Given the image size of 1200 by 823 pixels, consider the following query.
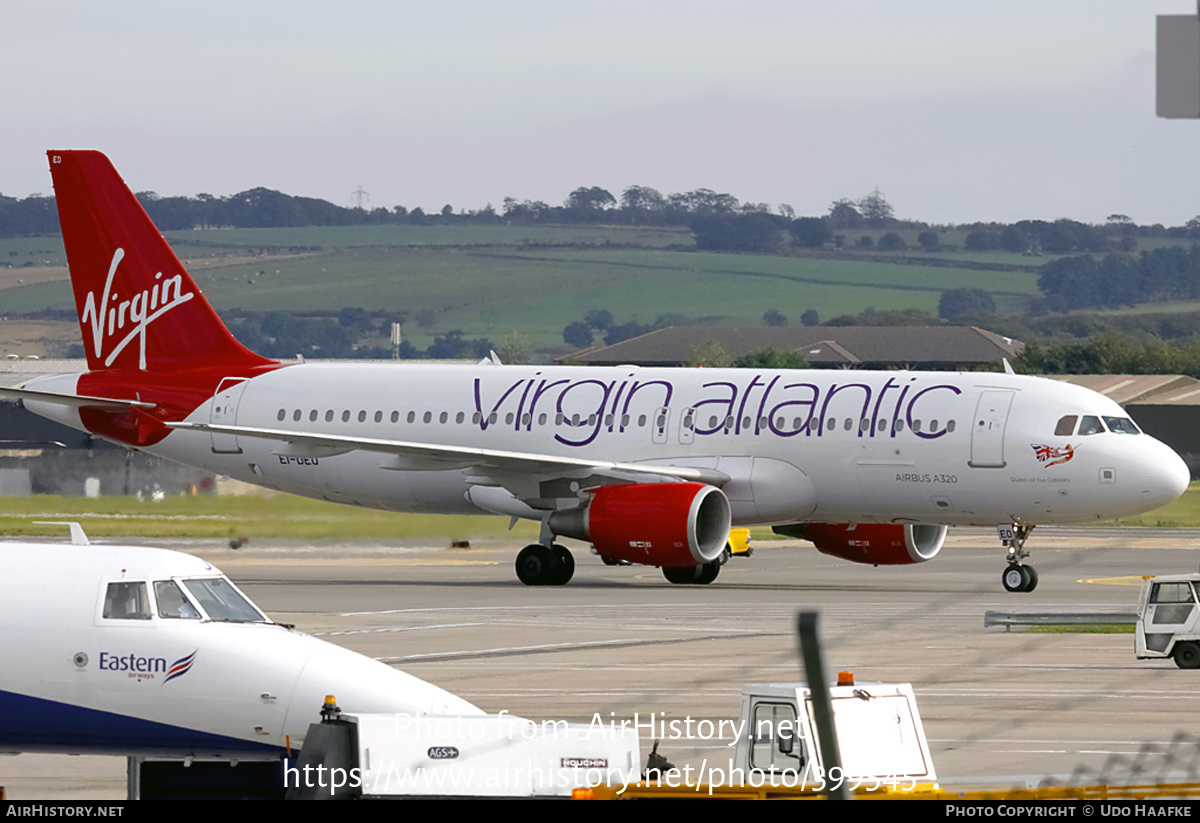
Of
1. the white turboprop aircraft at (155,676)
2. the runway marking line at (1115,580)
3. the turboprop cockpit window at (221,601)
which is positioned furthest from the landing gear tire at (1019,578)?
the white turboprop aircraft at (155,676)

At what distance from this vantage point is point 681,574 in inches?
1535

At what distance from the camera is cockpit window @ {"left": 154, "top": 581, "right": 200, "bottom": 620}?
15.4 m

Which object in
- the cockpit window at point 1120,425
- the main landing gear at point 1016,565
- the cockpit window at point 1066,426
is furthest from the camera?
the main landing gear at point 1016,565

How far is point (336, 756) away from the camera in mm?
12375

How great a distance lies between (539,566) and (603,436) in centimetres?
307

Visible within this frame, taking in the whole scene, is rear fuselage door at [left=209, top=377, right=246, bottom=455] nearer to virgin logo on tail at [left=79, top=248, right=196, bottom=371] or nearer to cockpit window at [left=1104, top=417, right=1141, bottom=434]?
virgin logo on tail at [left=79, top=248, right=196, bottom=371]

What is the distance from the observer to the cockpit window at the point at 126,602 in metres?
15.3

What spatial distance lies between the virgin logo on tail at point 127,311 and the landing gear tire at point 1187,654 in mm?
26207

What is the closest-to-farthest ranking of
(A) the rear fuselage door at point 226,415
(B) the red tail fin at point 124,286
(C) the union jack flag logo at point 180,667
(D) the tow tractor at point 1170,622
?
(C) the union jack flag logo at point 180,667, (D) the tow tractor at point 1170,622, (A) the rear fuselage door at point 226,415, (B) the red tail fin at point 124,286

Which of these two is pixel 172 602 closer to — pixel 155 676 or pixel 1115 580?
pixel 155 676

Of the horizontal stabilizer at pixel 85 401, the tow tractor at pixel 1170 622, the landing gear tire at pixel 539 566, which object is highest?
the horizontal stabilizer at pixel 85 401

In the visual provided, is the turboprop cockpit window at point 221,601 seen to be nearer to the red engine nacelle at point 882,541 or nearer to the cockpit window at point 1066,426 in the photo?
the cockpit window at point 1066,426

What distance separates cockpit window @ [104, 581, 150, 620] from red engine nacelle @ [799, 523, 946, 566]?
2544cm
